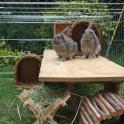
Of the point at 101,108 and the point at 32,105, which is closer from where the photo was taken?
the point at 101,108

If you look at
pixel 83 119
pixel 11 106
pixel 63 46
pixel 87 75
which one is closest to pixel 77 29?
pixel 63 46

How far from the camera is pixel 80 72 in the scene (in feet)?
14.2

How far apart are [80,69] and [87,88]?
1.74 meters

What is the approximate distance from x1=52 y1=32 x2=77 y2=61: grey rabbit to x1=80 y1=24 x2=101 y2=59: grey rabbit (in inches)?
8.9

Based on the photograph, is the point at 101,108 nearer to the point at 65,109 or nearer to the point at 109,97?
the point at 109,97

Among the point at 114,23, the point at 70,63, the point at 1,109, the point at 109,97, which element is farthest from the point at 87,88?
the point at 114,23

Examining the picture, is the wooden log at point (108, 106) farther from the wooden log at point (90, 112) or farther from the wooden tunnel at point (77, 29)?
the wooden tunnel at point (77, 29)

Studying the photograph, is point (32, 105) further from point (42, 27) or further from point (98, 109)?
point (42, 27)

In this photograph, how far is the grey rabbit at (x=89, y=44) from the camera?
590 centimetres

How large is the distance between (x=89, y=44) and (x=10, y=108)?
1483 mm

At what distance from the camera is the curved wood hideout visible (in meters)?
4.05

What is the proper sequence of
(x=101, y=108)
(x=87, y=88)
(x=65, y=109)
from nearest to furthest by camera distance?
(x=101, y=108), (x=65, y=109), (x=87, y=88)

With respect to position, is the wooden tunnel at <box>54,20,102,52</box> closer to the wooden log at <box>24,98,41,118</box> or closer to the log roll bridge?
the log roll bridge

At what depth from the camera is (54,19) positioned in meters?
8.12
